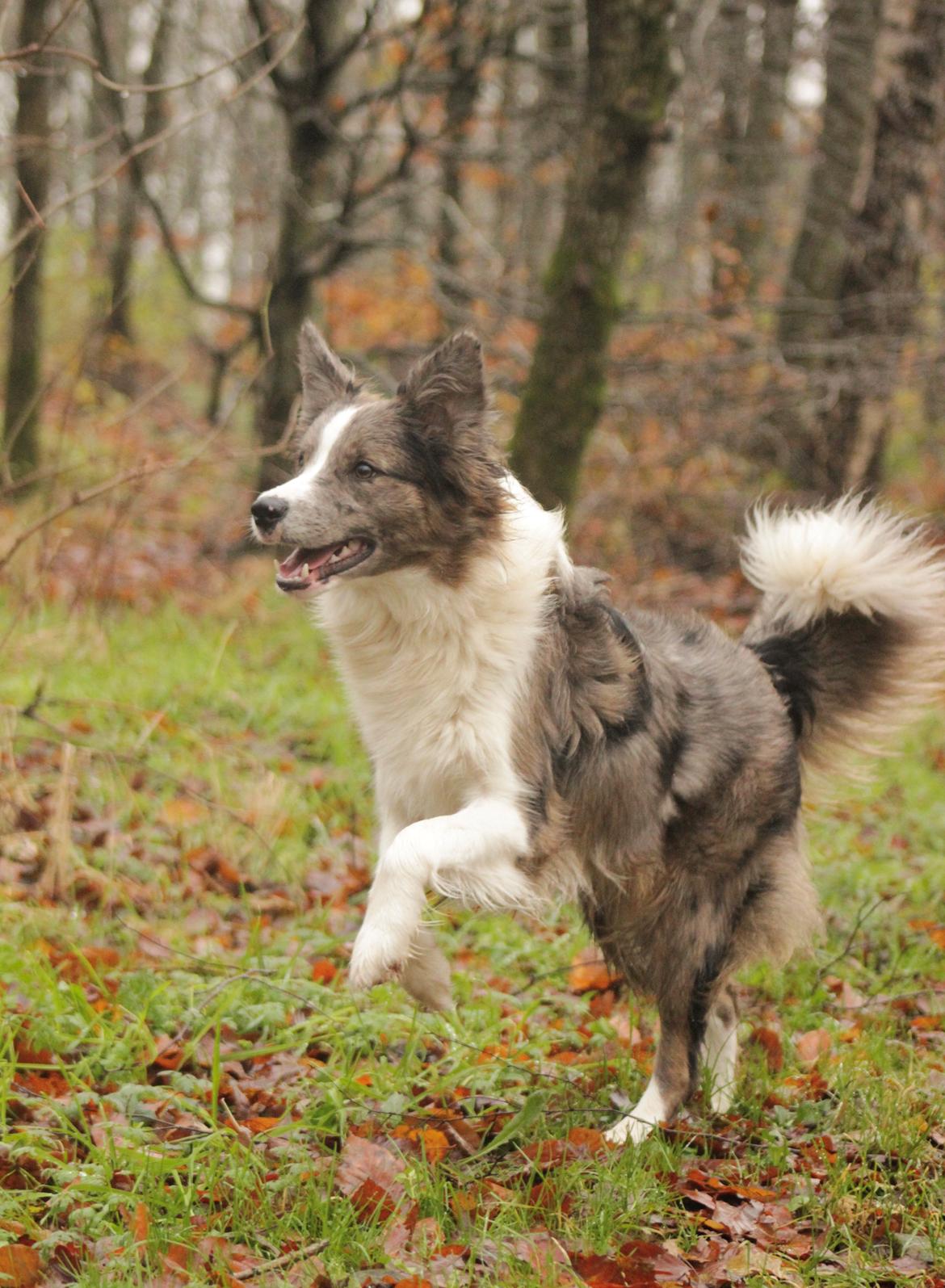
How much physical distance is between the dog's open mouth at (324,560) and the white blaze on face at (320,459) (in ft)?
0.56

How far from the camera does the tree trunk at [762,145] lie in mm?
10875

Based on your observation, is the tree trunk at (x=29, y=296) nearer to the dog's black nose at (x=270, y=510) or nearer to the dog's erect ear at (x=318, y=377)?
the dog's erect ear at (x=318, y=377)

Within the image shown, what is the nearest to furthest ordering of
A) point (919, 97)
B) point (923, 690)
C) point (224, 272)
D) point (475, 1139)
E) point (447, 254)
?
point (475, 1139) → point (923, 690) → point (919, 97) → point (447, 254) → point (224, 272)

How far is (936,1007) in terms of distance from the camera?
4.51m

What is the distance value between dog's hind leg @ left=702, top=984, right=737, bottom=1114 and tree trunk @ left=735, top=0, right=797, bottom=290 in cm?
815

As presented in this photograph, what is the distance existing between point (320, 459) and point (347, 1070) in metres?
1.88

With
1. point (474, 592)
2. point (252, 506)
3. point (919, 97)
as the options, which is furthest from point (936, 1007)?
point (919, 97)

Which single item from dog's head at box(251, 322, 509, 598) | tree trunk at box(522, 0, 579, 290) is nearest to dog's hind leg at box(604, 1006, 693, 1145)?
dog's head at box(251, 322, 509, 598)

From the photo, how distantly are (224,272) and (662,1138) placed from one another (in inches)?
1078

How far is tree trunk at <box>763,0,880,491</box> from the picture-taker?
10180 millimetres

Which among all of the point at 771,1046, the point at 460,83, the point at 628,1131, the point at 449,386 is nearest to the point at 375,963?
the point at 628,1131

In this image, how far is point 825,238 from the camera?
13000 mm

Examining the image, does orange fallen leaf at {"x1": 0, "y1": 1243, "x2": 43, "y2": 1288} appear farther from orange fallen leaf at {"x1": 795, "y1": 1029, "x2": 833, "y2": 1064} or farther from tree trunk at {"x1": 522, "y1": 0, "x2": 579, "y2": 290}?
tree trunk at {"x1": 522, "y1": 0, "x2": 579, "y2": 290}

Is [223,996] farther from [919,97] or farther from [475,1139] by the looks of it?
[919,97]
